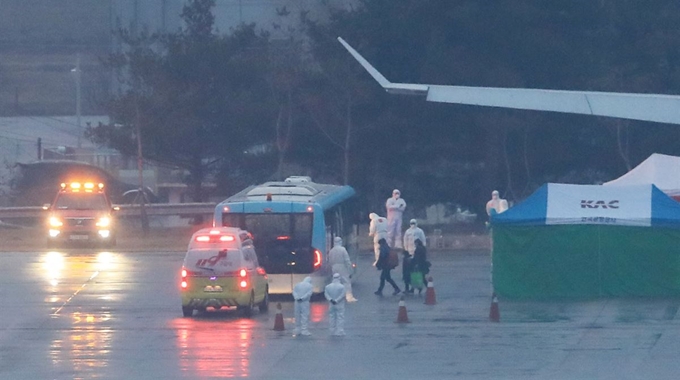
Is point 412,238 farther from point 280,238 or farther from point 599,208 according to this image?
point 599,208

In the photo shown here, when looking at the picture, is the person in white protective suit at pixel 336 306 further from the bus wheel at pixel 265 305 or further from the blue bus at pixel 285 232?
the blue bus at pixel 285 232

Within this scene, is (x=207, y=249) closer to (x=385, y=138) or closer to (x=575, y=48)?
(x=385, y=138)

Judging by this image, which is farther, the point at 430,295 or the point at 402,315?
the point at 430,295

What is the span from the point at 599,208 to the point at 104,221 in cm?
2071

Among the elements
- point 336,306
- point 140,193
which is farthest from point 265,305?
point 140,193

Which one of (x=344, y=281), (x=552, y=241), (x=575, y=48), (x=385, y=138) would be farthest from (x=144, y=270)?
(x=575, y=48)

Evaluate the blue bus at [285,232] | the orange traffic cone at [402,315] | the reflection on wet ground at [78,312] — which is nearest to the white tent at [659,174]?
the blue bus at [285,232]

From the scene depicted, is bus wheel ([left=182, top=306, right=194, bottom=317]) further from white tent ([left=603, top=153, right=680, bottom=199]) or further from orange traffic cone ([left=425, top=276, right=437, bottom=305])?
white tent ([left=603, top=153, right=680, bottom=199])

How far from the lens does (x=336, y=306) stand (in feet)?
66.7

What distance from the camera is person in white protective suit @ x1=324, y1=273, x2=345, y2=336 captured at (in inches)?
798

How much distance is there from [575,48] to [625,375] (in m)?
32.4

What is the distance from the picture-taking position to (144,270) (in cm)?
3297

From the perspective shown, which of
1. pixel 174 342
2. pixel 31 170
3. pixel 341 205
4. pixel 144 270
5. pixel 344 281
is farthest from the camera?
pixel 31 170

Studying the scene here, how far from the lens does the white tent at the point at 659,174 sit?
31.6 m
